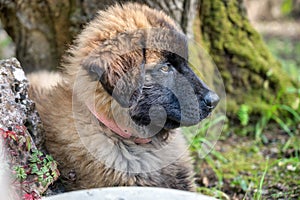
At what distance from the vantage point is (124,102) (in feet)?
10.8

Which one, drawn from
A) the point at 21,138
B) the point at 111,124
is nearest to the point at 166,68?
the point at 111,124

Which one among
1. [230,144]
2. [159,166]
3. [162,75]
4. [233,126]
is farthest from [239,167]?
[162,75]

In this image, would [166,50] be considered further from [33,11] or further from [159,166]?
[33,11]

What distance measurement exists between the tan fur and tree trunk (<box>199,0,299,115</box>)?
6.03 ft

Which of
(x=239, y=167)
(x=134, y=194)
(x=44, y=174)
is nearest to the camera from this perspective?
(x=134, y=194)

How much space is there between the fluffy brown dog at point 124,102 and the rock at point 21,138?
228 millimetres

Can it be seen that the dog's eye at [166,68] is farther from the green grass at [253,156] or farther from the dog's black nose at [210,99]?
the green grass at [253,156]

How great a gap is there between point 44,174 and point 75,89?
66 cm

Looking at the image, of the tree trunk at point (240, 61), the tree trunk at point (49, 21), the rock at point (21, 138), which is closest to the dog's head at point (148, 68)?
the rock at point (21, 138)

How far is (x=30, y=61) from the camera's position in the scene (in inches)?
211

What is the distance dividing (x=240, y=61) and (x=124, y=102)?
2522mm

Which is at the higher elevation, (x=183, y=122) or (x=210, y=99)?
(x=210, y=99)

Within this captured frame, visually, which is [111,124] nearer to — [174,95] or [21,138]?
[174,95]

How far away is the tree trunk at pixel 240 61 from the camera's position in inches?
213
